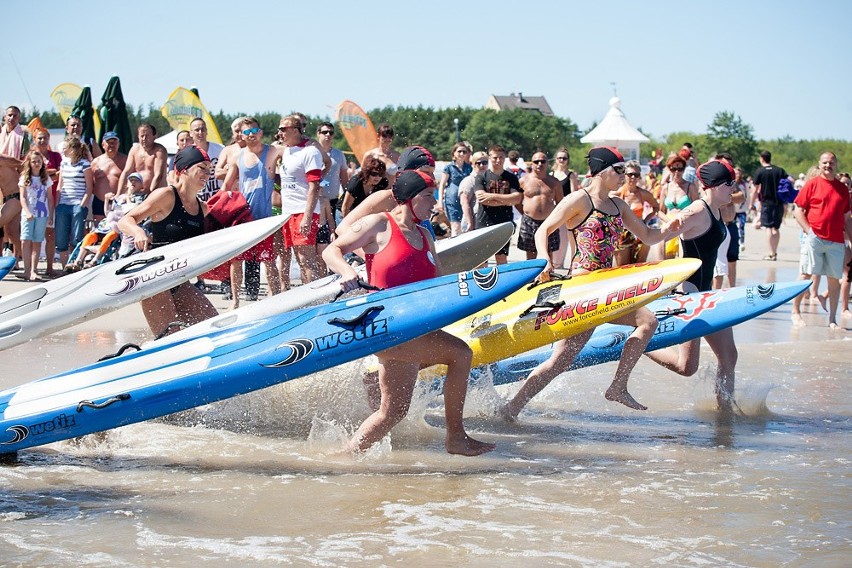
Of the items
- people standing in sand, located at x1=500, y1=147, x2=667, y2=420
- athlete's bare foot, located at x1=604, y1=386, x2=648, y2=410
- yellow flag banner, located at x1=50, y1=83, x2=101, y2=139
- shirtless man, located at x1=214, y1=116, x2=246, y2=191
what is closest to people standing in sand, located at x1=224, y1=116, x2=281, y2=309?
shirtless man, located at x1=214, y1=116, x2=246, y2=191

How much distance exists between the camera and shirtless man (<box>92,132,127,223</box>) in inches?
561

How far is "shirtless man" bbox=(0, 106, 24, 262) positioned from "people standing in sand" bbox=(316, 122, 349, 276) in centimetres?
399

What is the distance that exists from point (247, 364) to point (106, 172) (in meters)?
9.32

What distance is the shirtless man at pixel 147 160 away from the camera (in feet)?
43.3

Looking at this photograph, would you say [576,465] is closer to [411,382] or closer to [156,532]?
[411,382]

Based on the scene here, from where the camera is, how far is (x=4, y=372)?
814cm

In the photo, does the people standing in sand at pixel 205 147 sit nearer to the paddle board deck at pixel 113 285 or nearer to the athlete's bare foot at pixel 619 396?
the paddle board deck at pixel 113 285

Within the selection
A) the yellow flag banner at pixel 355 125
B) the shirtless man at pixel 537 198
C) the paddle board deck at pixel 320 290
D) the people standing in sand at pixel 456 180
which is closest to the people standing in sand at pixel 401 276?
the paddle board deck at pixel 320 290

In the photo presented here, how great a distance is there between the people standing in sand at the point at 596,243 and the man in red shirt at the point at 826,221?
16.9ft

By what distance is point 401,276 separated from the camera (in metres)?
5.94

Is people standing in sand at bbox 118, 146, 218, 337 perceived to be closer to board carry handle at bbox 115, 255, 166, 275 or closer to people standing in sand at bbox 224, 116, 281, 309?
board carry handle at bbox 115, 255, 166, 275

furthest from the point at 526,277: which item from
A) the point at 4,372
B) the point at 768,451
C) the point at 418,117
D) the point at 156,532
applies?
the point at 418,117

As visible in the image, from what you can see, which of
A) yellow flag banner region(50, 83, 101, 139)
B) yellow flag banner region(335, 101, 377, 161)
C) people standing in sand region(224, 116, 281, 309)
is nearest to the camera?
people standing in sand region(224, 116, 281, 309)

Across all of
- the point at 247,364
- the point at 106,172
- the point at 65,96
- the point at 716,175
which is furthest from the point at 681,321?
the point at 65,96
